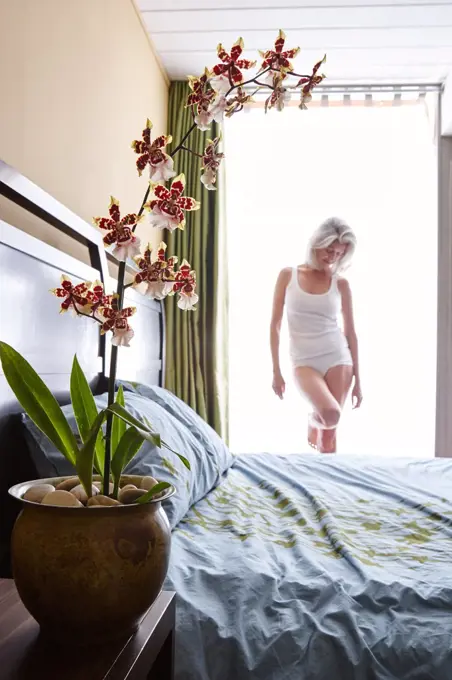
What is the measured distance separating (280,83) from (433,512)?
1100 mm

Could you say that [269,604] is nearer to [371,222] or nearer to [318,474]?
[318,474]

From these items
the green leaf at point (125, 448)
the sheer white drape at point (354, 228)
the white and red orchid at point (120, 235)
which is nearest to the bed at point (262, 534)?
the green leaf at point (125, 448)

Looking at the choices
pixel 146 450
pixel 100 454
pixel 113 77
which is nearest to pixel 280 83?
pixel 100 454

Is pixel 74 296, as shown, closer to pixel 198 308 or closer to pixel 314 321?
pixel 314 321

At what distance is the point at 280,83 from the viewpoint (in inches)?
29.4

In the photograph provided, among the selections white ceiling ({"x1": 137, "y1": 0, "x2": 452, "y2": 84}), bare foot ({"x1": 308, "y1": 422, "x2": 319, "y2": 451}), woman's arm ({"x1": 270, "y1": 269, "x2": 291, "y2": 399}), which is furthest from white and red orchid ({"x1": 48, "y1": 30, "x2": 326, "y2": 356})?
bare foot ({"x1": 308, "y1": 422, "x2": 319, "y2": 451})

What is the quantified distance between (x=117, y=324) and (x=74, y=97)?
1630 mm

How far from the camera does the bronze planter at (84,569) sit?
0.64 meters

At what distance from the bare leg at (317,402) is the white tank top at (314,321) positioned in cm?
10

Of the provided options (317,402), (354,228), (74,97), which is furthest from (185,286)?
(354,228)

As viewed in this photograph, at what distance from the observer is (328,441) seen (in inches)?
136

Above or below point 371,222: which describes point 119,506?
below

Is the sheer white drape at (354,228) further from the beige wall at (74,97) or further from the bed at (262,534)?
the bed at (262,534)

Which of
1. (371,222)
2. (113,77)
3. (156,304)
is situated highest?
(113,77)
